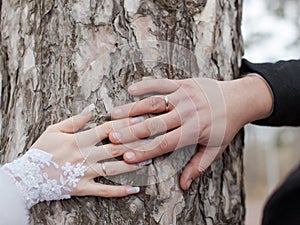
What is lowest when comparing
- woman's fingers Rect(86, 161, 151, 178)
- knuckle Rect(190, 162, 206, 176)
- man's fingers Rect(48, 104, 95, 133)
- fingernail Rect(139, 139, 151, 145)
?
knuckle Rect(190, 162, 206, 176)

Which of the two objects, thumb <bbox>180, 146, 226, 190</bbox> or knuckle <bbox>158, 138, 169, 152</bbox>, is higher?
knuckle <bbox>158, 138, 169, 152</bbox>

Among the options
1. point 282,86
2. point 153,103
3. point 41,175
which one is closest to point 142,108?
point 153,103

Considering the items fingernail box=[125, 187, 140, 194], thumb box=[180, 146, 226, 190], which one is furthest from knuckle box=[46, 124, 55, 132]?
thumb box=[180, 146, 226, 190]

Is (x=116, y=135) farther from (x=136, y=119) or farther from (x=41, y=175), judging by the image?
(x=41, y=175)

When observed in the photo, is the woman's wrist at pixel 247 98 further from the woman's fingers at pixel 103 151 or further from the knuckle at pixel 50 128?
the knuckle at pixel 50 128

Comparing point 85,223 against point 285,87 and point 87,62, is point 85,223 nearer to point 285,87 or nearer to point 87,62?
point 87,62

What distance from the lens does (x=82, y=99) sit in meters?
1.55

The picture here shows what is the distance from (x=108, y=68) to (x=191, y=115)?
0.77 feet

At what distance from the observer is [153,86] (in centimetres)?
153

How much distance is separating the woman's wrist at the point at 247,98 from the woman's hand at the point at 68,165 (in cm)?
28

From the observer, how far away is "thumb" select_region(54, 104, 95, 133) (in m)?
1.50

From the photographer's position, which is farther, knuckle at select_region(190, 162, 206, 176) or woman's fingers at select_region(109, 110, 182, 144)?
knuckle at select_region(190, 162, 206, 176)

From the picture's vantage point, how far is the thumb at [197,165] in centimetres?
157

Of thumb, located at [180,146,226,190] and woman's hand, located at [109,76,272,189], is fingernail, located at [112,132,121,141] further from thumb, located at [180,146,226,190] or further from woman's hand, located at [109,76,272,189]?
thumb, located at [180,146,226,190]
